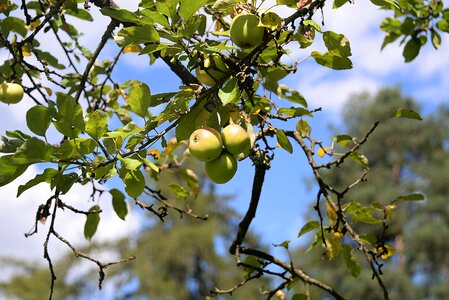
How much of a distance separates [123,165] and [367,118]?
63.0ft

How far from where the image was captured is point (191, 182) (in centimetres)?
184

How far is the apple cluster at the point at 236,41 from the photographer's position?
93 cm

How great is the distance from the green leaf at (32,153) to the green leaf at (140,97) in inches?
6.2

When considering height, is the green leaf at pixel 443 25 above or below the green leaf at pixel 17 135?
above

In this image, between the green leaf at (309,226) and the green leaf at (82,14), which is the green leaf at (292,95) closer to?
the green leaf at (309,226)

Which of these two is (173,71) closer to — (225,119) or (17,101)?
(225,119)

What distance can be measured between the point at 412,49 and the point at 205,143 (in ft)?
4.10

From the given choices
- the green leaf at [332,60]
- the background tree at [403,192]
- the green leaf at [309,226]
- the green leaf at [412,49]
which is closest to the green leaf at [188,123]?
the green leaf at [332,60]

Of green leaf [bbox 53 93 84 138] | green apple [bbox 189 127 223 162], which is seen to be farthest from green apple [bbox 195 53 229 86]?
green leaf [bbox 53 93 84 138]

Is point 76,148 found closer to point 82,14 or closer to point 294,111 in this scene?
point 294,111

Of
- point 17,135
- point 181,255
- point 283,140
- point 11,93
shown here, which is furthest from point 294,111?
point 181,255

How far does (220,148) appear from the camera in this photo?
92cm

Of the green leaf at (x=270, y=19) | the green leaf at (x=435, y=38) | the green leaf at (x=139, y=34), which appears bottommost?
the green leaf at (x=139, y=34)

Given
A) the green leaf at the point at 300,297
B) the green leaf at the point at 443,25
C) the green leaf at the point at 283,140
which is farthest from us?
the green leaf at the point at 443,25
